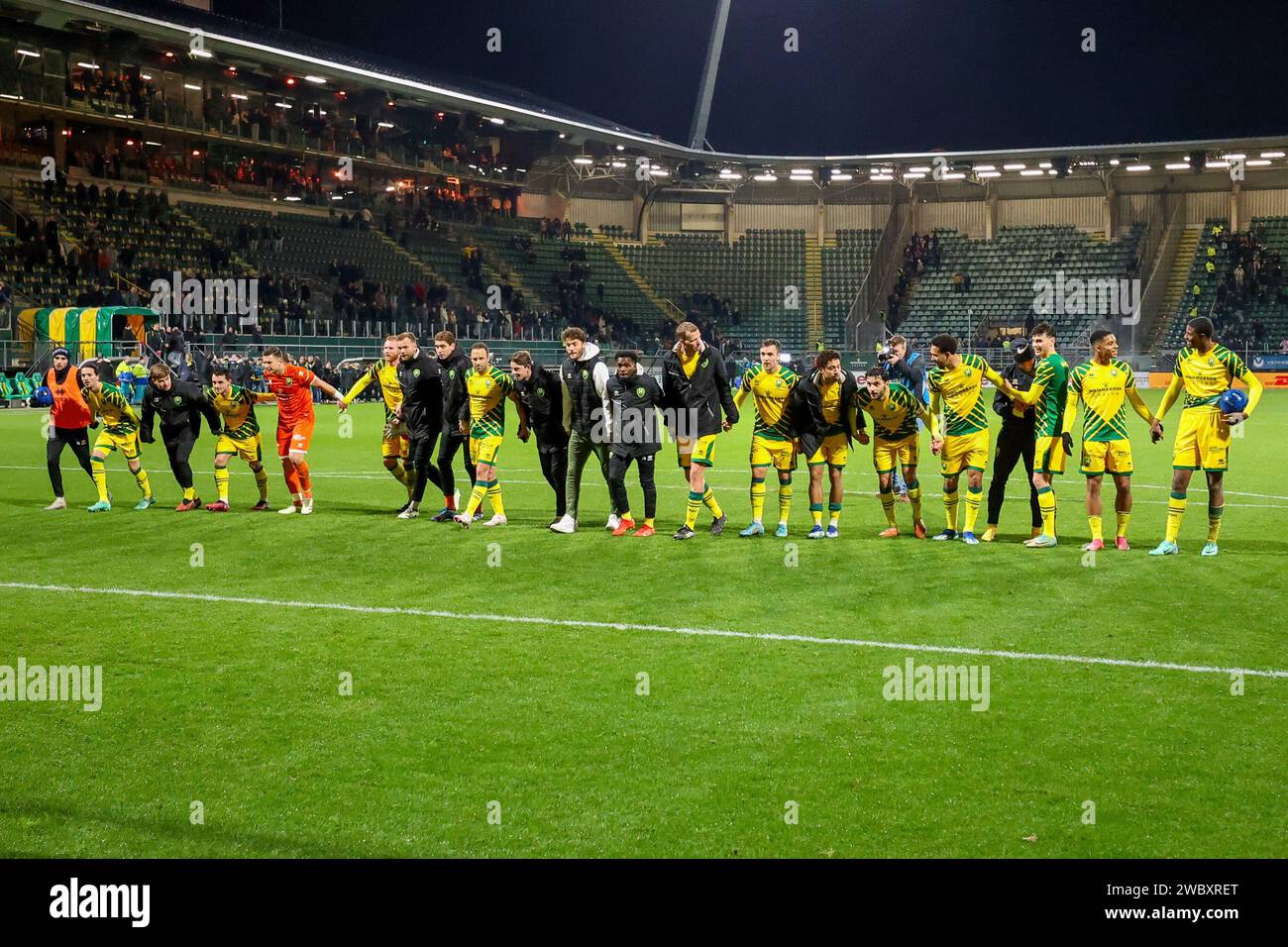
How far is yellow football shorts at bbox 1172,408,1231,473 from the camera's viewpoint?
11.3 metres

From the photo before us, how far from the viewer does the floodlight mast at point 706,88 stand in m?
55.9

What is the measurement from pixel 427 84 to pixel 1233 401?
41281mm

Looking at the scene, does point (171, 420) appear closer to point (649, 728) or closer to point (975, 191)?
point (649, 728)

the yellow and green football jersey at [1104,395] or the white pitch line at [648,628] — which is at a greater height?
the yellow and green football jersey at [1104,395]

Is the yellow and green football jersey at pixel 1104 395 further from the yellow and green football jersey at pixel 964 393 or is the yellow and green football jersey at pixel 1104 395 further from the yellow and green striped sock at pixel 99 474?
the yellow and green striped sock at pixel 99 474

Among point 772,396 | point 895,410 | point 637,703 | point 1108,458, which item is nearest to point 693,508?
point 772,396

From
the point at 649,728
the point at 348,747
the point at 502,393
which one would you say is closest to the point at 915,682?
the point at 649,728

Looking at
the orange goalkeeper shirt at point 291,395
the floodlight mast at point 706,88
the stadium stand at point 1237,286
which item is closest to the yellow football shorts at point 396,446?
the orange goalkeeper shirt at point 291,395

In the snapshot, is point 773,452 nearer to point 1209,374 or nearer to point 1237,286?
point 1209,374

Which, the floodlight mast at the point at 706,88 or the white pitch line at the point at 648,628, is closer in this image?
the white pitch line at the point at 648,628

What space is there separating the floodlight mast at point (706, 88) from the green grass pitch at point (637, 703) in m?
47.8

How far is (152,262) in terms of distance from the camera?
139 feet

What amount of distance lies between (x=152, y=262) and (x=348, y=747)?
40.4 m

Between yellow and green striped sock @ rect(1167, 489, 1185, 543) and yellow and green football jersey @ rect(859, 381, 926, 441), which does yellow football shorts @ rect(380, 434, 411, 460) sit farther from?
yellow and green striped sock @ rect(1167, 489, 1185, 543)
